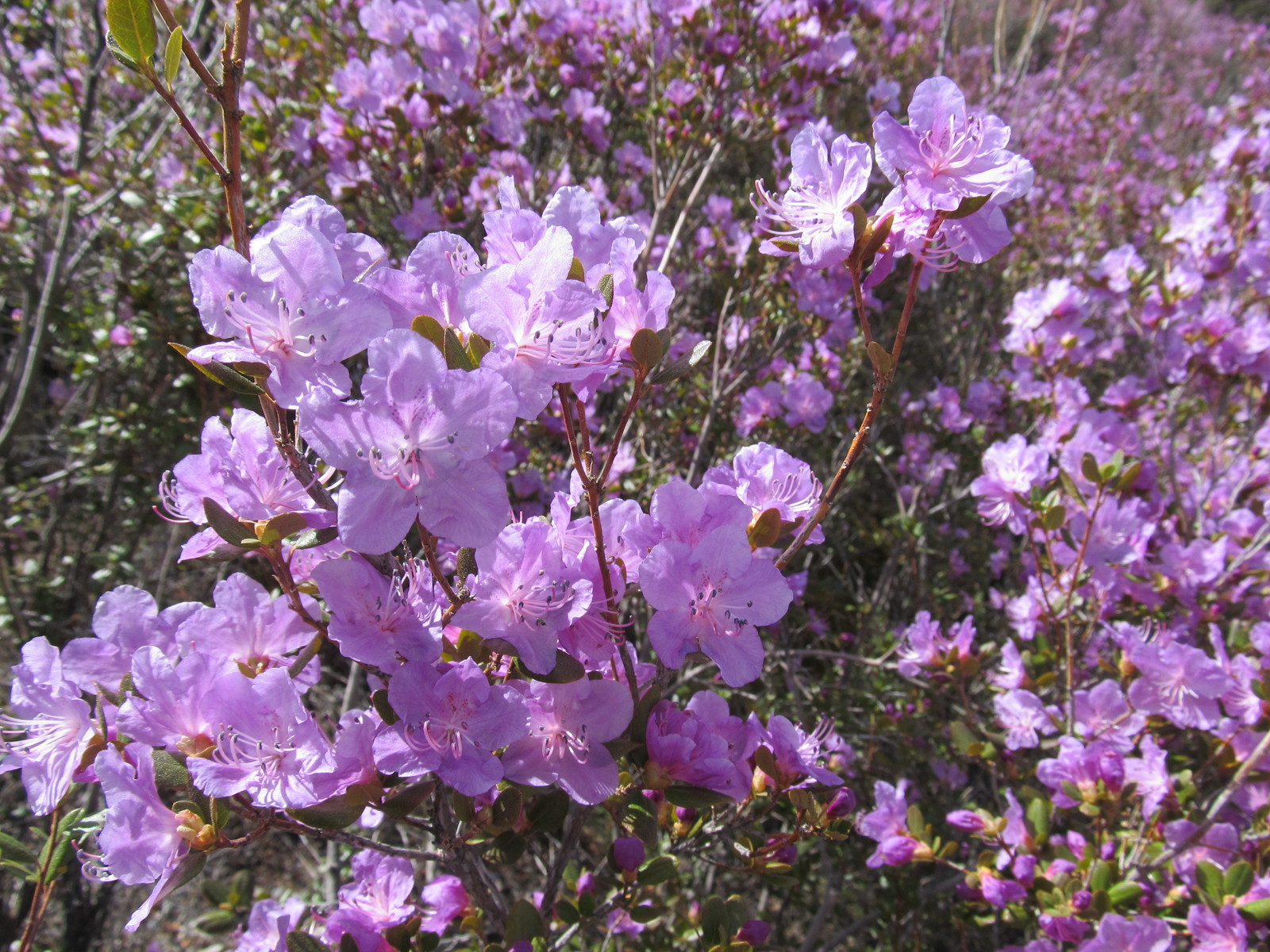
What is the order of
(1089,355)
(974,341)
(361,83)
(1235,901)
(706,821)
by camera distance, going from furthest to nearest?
(974,341), (1089,355), (361,83), (1235,901), (706,821)

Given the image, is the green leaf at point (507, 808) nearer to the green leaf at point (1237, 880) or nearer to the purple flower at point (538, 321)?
the purple flower at point (538, 321)

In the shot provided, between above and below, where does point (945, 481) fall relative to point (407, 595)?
below

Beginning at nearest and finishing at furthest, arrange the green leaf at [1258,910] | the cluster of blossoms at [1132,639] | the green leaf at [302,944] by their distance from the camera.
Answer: the green leaf at [302,944]
the green leaf at [1258,910]
the cluster of blossoms at [1132,639]

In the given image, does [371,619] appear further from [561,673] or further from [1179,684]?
[1179,684]

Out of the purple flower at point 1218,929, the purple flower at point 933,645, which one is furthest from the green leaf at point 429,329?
the purple flower at point 1218,929

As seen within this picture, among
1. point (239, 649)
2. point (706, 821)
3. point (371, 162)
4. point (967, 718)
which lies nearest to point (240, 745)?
point (239, 649)

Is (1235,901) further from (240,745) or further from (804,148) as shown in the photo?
(240,745)

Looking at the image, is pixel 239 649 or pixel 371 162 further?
pixel 371 162
